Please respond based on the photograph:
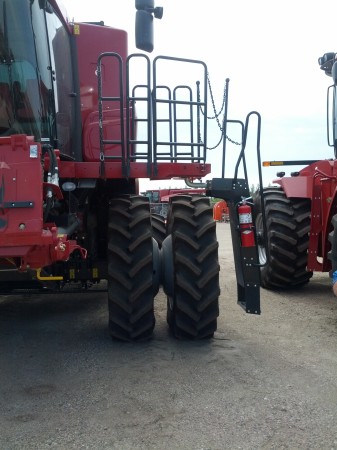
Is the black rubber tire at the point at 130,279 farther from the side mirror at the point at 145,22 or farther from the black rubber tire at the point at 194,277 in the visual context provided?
the side mirror at the point at 145,22

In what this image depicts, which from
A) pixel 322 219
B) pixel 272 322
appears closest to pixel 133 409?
pixel 272 322

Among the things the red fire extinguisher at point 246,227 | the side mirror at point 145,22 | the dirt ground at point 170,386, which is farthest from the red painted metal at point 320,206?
the side mirror at point 145,22

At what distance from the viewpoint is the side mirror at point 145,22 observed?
401 centimetres

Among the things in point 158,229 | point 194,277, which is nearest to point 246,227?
point 194,277

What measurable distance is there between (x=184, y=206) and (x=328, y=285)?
3821mm

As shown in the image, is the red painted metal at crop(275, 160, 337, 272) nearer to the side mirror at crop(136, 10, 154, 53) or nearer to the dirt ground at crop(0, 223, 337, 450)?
the dirt ground at crop(0, 223, 337, 450)

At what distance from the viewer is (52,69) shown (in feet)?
14.7

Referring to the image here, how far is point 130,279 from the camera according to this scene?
452cm

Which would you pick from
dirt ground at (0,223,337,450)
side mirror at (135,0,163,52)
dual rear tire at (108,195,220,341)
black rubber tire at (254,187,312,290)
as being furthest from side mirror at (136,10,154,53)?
black rubber tire at (254,187,312,290)

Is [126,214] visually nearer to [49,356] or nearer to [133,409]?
[49,356]

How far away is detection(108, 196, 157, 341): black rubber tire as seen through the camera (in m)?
4.52

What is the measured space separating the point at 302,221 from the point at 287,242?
1.20ft

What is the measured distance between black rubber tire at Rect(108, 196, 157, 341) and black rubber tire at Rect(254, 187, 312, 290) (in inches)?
102

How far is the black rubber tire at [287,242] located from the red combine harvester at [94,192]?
2.19m
